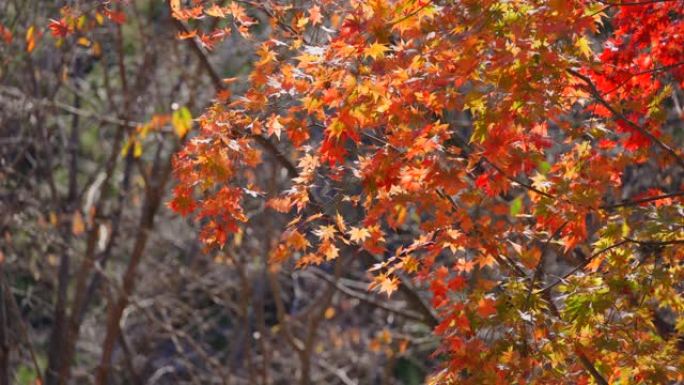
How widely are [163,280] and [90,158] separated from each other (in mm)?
2947

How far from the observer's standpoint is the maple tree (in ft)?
12.1

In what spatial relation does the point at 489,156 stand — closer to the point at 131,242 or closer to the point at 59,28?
the point at 59,28

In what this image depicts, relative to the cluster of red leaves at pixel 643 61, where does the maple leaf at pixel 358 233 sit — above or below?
below

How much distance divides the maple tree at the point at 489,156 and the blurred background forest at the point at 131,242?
128 cm

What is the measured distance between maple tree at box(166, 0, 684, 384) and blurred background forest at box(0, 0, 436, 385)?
1284mm

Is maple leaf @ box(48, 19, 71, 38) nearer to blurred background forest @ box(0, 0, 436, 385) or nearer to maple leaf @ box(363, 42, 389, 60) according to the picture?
blurred background forest @ box(0, 0, 436, 385)

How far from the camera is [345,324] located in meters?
12.3

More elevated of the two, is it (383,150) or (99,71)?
(383,150)

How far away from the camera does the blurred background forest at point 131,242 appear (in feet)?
25.9

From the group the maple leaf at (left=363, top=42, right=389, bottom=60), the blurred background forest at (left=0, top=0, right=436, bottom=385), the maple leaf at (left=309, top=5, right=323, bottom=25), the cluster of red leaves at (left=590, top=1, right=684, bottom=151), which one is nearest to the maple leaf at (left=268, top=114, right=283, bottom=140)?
the maple leaf at (left=363, top=42, right=389, bottom=60)

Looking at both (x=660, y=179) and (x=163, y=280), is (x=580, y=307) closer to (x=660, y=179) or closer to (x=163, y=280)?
(x=660, y=179)

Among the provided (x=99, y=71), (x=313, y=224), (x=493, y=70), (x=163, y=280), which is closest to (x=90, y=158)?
(x=99, y=71)

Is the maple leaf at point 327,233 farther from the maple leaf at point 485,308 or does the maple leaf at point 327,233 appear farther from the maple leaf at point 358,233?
the maple leaf at point 485,308

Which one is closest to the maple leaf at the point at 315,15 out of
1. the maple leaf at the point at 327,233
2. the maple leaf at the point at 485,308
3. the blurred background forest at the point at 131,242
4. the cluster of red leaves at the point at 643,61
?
the blurred background forest at the point at 131,242
